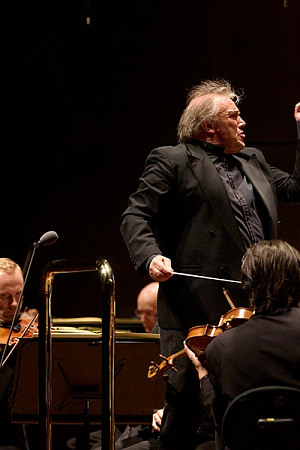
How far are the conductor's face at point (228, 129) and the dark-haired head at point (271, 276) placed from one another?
2.49 ft

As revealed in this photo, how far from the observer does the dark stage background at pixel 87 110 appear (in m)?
5.06

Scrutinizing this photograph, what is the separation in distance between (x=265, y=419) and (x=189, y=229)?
3.12 ft

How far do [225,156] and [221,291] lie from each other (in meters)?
A: 0.59

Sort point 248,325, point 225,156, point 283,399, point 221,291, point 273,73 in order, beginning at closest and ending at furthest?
point 283,399, point 248,325, point 221,291, point 225,156, point 273,73

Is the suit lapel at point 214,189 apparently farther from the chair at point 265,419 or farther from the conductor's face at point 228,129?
the chair at point 265,419

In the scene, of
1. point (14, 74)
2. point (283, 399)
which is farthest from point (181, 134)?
point (14, 74)

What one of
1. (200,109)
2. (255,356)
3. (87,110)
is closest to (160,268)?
(255,356)

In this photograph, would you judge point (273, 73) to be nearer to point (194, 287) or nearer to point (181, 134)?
point (181, 134)

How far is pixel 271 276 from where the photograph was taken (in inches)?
91.7

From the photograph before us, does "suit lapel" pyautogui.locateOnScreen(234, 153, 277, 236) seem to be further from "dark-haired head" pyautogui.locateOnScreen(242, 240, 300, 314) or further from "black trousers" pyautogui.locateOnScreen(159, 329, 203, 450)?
"black trousers" pyautogui.locateOnScreen(159, 329, 203, 450)

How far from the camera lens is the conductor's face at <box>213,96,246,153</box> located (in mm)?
3051

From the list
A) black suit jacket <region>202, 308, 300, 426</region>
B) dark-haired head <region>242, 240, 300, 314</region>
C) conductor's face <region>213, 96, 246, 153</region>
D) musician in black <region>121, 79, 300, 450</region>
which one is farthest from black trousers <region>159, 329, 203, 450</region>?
conductor's face <region>213, 96, 246, 153</region>

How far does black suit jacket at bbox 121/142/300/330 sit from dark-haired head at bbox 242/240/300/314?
0.42 m

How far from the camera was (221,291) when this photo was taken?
9.10ft
